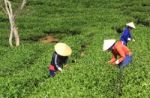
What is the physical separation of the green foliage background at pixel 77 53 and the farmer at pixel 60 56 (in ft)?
1.42

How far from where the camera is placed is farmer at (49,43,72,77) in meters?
17.9

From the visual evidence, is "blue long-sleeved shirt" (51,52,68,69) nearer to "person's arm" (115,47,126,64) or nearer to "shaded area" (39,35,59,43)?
"person's arm" (115,47,126,64)

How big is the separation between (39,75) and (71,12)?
40030 millimetres

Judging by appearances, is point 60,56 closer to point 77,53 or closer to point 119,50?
point 119,50

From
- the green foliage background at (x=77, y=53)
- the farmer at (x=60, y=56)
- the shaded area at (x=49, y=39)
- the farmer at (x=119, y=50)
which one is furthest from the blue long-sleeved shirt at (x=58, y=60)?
the shaded area at (x=49, y=39)

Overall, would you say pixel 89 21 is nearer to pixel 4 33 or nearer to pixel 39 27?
pixel 39 27

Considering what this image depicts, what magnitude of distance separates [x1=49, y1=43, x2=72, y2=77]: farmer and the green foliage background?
1.42 ft

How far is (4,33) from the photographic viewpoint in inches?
1961

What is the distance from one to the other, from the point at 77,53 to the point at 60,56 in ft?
48.5

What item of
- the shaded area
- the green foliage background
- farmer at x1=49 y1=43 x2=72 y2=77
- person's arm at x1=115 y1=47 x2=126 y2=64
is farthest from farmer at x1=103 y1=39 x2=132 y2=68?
the shaded area

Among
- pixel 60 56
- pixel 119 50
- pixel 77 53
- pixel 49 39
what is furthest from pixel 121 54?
pixel 49 39

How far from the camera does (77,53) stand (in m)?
33.2

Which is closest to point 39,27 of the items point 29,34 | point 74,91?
point 29,34

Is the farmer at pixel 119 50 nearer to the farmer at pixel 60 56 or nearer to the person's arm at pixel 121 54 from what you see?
the person's arm at pixel 121 54
